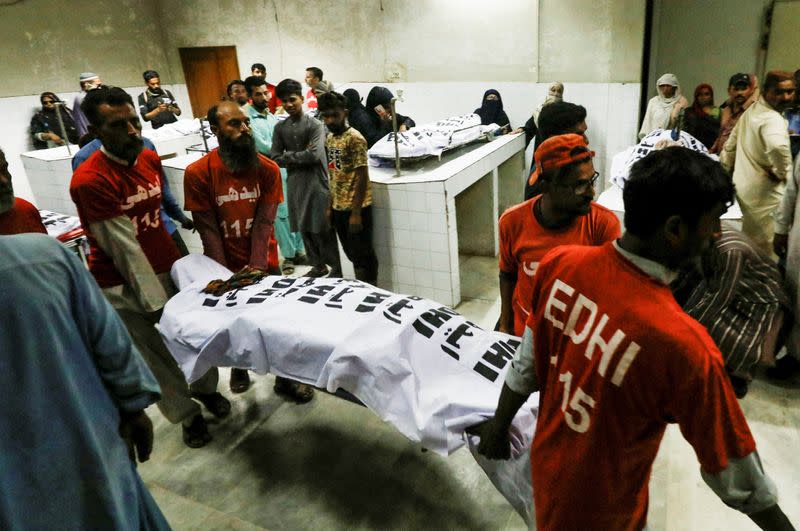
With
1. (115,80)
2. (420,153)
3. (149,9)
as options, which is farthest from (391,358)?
(149,9)

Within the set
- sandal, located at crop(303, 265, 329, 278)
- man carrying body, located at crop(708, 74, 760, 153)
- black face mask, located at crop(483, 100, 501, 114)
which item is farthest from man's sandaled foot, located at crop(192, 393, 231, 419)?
black face mask, located at crop(483, 100, 501, 114)

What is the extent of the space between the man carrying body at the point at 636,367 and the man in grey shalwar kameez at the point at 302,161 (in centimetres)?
310

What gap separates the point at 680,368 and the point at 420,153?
351 centimetres

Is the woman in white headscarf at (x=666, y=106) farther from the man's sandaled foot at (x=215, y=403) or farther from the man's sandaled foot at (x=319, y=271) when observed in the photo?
the man's sandaled foot at (x=215, y=403)

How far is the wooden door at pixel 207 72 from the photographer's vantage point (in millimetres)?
9531

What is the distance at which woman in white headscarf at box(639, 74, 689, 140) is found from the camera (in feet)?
18.3

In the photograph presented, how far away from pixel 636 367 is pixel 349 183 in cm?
304

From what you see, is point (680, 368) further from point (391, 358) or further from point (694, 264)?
point (391, 358)

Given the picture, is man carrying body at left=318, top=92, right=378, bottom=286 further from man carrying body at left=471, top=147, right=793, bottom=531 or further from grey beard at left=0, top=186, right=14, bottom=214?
man carrying body at left=471, top=147, right=793, bottom=531

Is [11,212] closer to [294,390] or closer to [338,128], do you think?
[294,390]

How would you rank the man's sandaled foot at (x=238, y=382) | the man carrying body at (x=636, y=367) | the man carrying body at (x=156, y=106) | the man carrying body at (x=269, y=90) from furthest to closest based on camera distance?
the man carrying body at (x=156, y=106) < the man carrying body at (x=269, y=90) < the man's sandaled foot at (x=238, y=382) < the man carrying body at (x=636, y=367)

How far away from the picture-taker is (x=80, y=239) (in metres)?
3.88

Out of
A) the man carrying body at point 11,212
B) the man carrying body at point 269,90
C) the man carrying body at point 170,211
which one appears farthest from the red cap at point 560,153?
the man carrying body at point 269,90

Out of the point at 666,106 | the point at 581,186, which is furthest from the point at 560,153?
the point at 666,106
